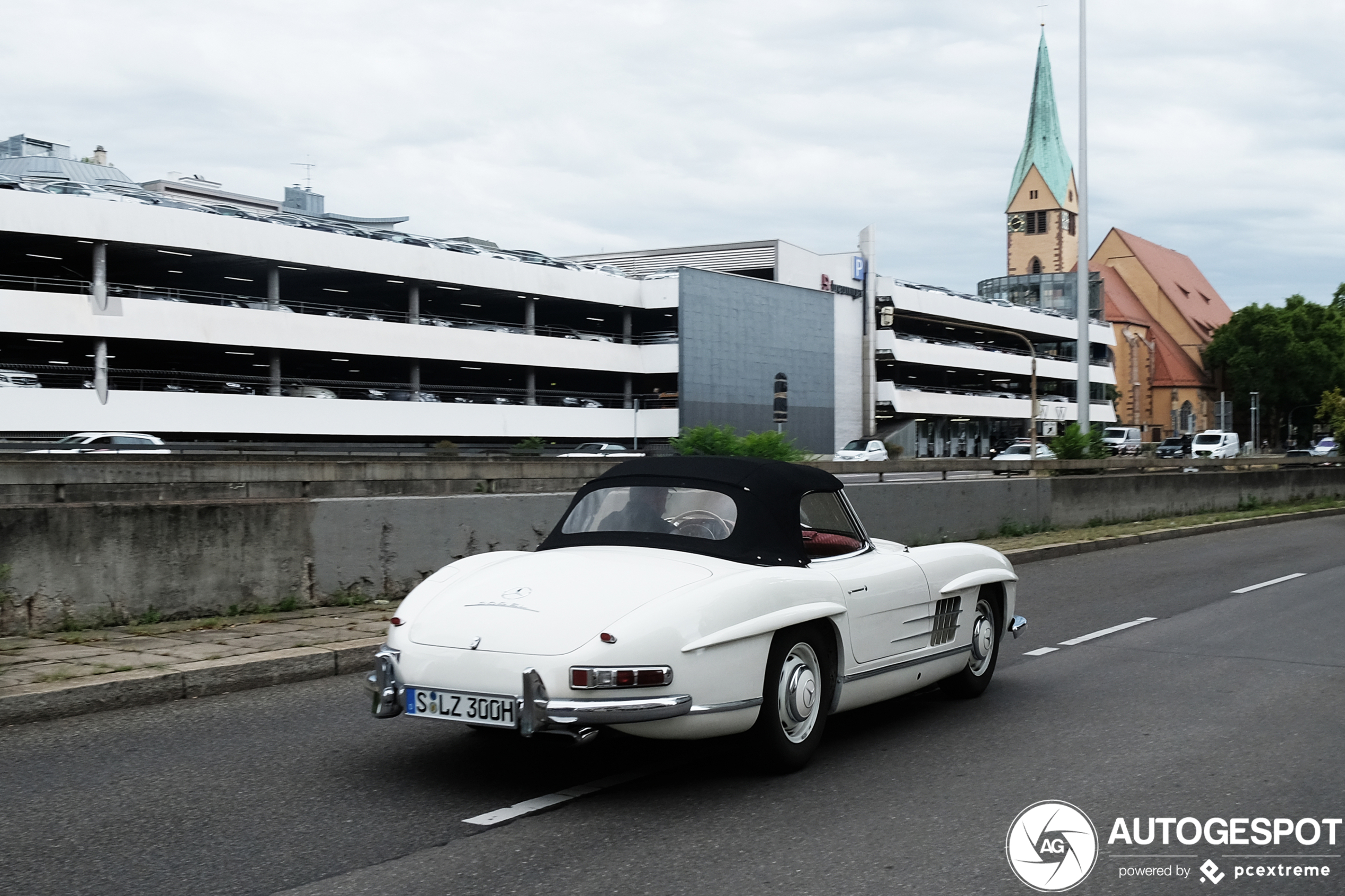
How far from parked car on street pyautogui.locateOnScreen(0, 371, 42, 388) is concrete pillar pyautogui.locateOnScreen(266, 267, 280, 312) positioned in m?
9.83

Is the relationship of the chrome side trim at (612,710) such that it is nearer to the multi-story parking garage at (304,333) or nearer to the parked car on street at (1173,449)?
the multi-story parking garage at (304,333)

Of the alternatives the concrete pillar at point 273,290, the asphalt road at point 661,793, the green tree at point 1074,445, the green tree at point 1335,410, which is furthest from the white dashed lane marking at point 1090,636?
the green tree at point 1335,410

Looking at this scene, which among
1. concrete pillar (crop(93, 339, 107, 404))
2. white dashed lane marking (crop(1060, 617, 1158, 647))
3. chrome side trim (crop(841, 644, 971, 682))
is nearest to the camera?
chrome side trim (crop(841, 644, 971, 682))

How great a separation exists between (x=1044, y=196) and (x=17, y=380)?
9465 cm

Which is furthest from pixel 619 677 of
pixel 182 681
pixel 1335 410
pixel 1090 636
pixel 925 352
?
pixel 925 352

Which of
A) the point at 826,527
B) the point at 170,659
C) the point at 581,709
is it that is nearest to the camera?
the point at 581,709

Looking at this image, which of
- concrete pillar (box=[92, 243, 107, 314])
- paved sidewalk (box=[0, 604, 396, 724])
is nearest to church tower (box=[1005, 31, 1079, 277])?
concrete pillar (box=[92, 243, 107, 314])

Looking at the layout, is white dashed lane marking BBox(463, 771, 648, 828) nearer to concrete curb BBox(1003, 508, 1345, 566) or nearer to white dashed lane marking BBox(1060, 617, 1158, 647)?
white dashed lane marking BBox(1060, 617, 1158, 647)

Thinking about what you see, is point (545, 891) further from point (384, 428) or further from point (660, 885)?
point (384, 428)

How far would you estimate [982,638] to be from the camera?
24.5 ft

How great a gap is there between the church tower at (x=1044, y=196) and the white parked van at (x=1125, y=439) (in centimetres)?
3764

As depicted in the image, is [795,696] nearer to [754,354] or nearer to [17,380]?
[17,380]

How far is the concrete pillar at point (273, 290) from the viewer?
5009 cm

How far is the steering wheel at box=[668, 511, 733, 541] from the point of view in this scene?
6012 millimetres
